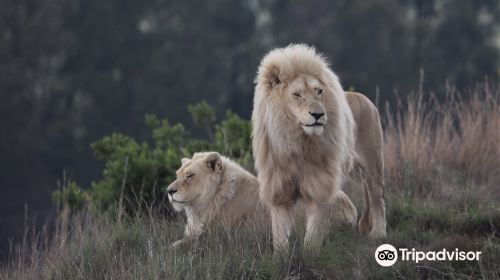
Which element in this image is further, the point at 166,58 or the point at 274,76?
the point at 166,58

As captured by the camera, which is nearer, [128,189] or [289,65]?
[289,65]

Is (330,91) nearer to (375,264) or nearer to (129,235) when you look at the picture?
(375,264)

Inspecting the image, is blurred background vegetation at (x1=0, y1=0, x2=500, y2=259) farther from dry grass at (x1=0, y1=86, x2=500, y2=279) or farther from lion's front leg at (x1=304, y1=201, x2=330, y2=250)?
lion's front leg at (x1=304, y1=201, x2=330, y2=250)

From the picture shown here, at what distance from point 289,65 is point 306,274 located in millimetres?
1251

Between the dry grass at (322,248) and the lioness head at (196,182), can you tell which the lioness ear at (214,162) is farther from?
the dry grass at (322,248)

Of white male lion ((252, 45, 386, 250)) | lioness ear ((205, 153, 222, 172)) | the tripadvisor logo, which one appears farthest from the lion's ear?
the tripadvisor logo

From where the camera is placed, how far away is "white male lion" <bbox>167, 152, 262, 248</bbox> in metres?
6.38

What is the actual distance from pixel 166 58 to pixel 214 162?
22.8 m

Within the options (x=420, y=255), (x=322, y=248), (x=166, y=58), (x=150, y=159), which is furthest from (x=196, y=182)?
(x=166, y=58)

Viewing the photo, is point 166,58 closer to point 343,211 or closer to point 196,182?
point 196,182

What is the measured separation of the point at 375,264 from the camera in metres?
5.55

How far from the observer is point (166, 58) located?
29.0 m

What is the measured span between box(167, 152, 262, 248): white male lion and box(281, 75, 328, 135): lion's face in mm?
1031

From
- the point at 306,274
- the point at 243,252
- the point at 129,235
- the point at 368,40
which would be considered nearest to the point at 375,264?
the point at 306,274
